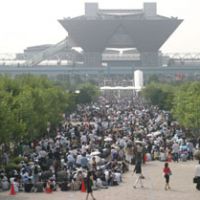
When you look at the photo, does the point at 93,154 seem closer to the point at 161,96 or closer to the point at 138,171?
the point at 138,171

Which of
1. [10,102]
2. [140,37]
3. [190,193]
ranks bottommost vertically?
[190,193]

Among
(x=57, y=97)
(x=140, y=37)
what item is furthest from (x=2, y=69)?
(x=57, y=97)

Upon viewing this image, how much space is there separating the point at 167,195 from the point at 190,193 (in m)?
0.69

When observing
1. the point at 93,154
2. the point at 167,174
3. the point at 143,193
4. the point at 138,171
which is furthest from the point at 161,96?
the point at 143,193

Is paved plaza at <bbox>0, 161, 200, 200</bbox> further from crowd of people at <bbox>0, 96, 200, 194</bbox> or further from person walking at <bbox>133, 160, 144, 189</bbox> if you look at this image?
crowd of people at <bbox>0, 96, 200, 194</bbox>

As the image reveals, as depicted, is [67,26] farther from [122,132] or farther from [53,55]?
[122,132]

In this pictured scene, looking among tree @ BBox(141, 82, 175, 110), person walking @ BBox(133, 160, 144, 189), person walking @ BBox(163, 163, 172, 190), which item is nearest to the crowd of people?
person walking @ BBox(133, 160, 144, 189)

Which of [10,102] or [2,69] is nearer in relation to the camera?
[10,102]

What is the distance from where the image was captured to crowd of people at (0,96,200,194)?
62.5 feet

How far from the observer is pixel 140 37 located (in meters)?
155

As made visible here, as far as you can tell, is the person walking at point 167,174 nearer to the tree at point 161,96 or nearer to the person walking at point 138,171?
the person walking at point 138,171

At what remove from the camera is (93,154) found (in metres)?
23.5

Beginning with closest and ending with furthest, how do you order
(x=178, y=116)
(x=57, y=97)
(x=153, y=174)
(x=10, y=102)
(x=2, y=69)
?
(x=153, y=174) < (x=10, y=102) < (x=178, y=116) < (x=57, y=97) < (x=2, y=69)

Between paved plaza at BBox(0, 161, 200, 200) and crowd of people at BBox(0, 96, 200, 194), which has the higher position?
crowd of people at BBox(0, 96, 200, 194)
